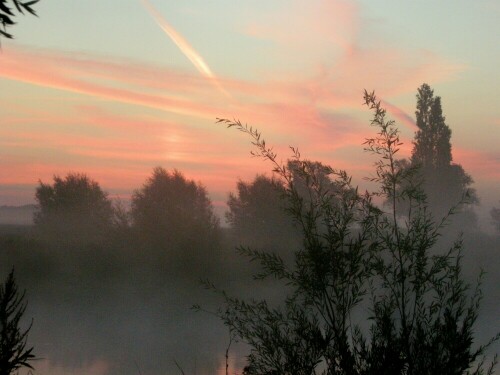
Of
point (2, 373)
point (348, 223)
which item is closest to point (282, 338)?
point (348, 223)

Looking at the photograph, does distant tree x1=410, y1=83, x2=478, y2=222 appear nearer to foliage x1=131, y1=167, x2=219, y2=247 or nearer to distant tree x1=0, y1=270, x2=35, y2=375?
foliage x1=131, y1=167, x2=219, y2=247

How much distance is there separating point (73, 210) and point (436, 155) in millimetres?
39564

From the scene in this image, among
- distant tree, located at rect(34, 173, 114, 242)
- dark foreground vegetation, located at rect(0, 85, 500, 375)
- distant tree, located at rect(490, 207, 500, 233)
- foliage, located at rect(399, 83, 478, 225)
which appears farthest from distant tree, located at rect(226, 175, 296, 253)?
distant tree, located at rect(490, 207, 500, 233)

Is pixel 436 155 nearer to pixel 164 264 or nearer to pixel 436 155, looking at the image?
pixel 436 155

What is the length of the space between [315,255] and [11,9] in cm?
512

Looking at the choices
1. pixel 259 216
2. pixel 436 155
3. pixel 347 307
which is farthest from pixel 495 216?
pixel 347 307

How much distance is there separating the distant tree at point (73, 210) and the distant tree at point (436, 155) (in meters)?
34.0

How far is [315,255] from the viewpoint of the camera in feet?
33.4

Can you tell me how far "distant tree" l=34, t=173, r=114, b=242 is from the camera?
206 ft

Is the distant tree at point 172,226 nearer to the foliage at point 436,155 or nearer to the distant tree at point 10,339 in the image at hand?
the foliage at point 436,155

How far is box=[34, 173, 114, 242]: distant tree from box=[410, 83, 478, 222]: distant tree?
33980 mm

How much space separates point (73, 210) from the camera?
67.9 metres

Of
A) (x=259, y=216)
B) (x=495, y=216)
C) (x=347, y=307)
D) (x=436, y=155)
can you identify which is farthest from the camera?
(x=495, y=216)

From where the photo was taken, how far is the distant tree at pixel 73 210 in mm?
62719
